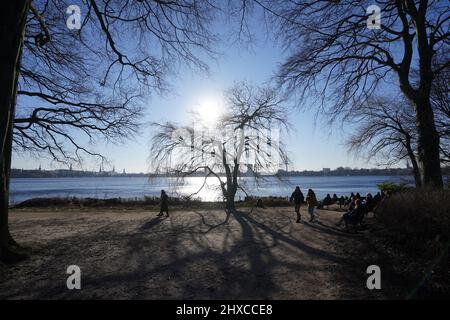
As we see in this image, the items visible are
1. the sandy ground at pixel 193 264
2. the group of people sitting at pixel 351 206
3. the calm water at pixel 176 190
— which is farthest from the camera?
the calm water at pixel 176 190

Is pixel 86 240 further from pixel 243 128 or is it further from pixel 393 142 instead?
pixel 393 142

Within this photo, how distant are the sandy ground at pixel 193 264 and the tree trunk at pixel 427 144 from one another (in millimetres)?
4055

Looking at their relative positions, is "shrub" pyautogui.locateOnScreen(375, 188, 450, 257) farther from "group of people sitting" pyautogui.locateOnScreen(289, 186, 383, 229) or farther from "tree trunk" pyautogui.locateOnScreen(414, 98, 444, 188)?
"tree trunk" pyautogui.locateOnScreen(414, 98, 444, 188)

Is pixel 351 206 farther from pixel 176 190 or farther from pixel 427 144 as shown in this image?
pixel 176 190

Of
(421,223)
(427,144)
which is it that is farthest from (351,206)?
(421,223)

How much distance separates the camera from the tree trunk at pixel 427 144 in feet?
38.8

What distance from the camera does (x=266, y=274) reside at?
6770mm

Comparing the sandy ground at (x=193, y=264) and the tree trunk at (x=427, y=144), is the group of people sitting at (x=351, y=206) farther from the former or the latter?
the tree trunk at (x=427, y=144)

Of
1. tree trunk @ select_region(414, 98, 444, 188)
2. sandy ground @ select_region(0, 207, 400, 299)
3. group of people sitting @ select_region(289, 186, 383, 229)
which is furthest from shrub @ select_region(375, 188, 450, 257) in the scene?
tree trunk @ select_region(414, 98, 444, 188)

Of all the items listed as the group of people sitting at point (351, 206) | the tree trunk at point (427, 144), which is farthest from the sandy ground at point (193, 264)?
the tree trunk at point (427, 144)

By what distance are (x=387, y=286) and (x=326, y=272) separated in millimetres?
1264

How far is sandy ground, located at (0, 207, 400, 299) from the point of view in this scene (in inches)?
227

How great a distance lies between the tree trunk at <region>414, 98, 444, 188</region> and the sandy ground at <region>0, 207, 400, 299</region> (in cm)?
406
